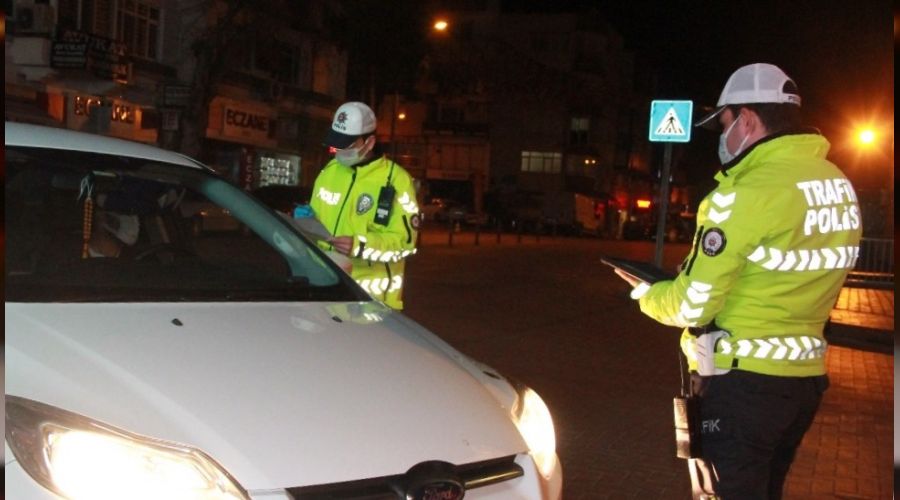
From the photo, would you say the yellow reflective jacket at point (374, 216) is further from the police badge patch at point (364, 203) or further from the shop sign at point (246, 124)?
the shop sign at point (246, 124)

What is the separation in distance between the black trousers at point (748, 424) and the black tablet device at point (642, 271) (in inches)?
16.6

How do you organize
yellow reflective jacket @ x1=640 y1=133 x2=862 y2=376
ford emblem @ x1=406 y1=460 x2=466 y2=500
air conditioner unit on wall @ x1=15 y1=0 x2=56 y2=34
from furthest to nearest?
air conditioner unit on wall @ x1=15 y1=0 x2=56 y2=34 < yellow reflective jacket @ x1=640 y1=133 x2=862 y2=376 < ford emblem @ x1=406 y1=460 x2=466 y2=500

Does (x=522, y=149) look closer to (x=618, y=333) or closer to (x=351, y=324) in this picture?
(x=618, y=333)

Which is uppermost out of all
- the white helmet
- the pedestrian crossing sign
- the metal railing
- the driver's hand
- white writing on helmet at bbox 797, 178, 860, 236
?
the pedestrian crossing sign

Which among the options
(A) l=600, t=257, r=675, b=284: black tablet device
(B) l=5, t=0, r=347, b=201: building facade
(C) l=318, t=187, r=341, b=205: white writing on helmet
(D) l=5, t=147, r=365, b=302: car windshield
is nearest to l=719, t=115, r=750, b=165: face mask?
(A) l=600, t=257, r=675, b=284: black tablet device

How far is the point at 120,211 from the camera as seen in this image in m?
4.04

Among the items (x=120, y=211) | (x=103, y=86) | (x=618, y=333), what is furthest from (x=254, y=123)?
(x=120, y=211)

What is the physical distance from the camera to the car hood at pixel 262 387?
98.3 inches

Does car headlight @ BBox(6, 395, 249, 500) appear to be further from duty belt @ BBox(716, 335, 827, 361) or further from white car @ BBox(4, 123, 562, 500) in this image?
duty belt @ BBox(716, 335, 827, 361)

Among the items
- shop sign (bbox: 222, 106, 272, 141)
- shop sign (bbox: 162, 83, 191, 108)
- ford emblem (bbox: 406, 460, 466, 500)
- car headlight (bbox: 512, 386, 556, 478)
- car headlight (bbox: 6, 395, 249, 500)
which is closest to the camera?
car headlight (bbox: 6, 395, 249, 500)

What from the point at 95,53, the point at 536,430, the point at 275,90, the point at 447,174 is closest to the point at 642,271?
the point at 536,430

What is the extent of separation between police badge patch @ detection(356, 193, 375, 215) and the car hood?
1593 mm

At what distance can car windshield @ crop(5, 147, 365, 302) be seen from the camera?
135 inches

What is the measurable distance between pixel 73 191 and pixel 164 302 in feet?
2.73
